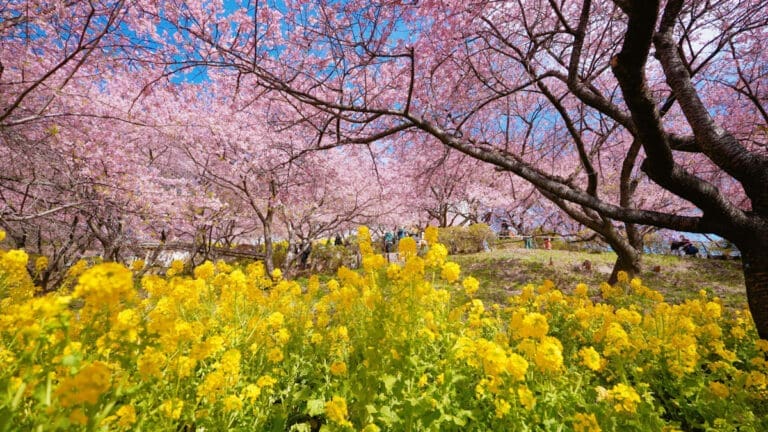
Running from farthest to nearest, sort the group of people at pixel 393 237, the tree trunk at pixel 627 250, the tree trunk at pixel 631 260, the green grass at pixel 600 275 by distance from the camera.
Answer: the group of people at pixel 393 237
the green grass at pixel 600 275
the tree trunk at pixel 631 260
the tree trunk at pixel 627 250

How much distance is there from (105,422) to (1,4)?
5.40 meters

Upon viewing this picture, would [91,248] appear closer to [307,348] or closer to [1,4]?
[1,4]

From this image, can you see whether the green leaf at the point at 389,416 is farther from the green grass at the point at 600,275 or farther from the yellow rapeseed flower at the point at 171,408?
the green grass at the point at 600,275

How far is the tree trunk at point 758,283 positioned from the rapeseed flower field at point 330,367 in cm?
55

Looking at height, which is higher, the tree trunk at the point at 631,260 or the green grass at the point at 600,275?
the tree trunk at the point at 631,260

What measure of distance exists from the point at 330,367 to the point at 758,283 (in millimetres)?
4421

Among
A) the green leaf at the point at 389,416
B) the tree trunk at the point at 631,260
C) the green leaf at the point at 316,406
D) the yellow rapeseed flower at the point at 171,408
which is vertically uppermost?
the tree trunk at the point at 631,260

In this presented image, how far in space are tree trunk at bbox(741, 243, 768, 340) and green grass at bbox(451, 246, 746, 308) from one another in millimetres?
5106

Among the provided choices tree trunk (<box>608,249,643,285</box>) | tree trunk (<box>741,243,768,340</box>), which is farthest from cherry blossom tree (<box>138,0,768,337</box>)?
tree trunk (<box>608,249,643,285</box>)

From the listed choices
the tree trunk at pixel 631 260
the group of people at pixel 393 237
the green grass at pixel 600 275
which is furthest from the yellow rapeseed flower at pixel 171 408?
the group of people at pixel 393 237

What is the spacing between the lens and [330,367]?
274cm

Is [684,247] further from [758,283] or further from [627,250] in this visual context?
[758,283]

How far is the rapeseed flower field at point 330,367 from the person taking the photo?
1212 mm

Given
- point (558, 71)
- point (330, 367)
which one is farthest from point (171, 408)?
point (558, 71)
